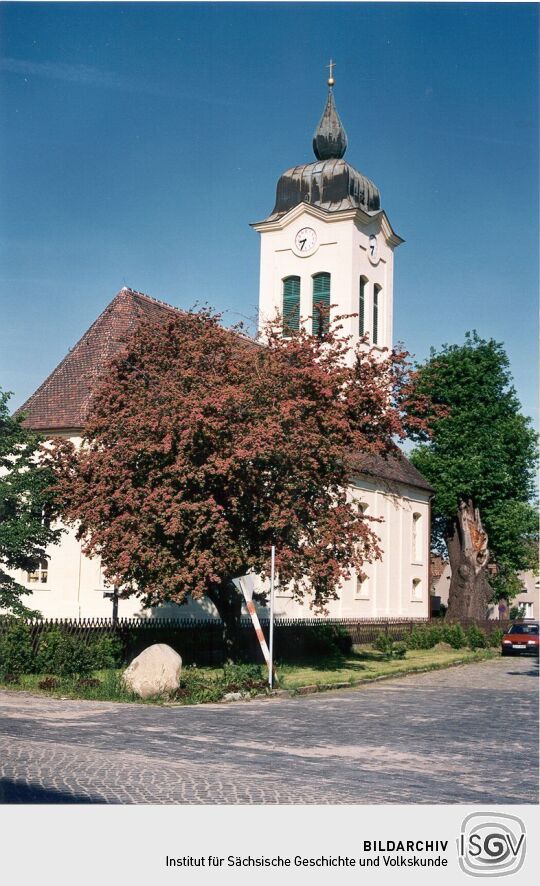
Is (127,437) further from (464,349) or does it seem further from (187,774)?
(464,349)

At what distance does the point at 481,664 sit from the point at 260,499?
15809mm

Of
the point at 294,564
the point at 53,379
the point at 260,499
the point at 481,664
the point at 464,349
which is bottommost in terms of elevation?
the point at 481,664

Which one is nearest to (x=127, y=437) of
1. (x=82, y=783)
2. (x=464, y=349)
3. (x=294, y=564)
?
(x=294, y=564)

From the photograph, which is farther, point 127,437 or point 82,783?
point 127,437

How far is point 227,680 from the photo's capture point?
20.7 meters

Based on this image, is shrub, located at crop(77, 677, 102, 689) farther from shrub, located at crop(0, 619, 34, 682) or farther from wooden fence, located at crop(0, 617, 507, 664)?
wooden fence, located at crop(0, 617, 507, 664)

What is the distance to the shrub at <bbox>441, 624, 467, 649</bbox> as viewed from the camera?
140 ft

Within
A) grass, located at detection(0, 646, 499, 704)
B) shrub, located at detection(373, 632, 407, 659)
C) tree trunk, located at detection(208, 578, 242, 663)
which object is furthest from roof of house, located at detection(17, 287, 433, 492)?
tree trunk, located at detection(208, 578, 242, 663)

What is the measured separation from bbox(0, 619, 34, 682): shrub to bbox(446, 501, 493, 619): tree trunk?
33.9 meters

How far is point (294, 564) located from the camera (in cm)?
2289

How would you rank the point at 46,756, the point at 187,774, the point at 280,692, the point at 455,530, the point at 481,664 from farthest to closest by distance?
the point at 455,530 → the point at 481,664 → the point at 280,692 → the point at 46,756 → the point at 187,774

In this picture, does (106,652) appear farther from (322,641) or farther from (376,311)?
(376,311)

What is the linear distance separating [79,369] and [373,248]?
21217 millimetres
